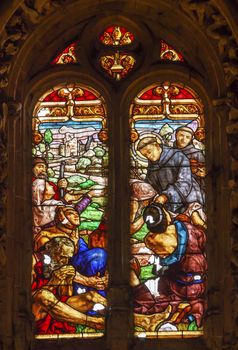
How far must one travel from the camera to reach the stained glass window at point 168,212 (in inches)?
782

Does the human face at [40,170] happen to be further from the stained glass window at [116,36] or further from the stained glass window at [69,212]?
the stained glass window at [116,36]

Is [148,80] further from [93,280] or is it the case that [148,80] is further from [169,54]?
[93,280]

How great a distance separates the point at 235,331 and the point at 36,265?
2.00 meters

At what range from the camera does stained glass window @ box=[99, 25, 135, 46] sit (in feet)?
68.0

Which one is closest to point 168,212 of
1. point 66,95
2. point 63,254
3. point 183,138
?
point 183,138

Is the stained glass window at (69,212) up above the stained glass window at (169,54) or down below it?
below

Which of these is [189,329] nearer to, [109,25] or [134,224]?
[134,224]

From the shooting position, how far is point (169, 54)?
67.8 feet

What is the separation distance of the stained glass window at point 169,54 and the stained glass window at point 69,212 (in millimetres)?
738

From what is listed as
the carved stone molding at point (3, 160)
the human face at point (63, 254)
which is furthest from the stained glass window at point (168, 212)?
the carved stone molding at point (3, 160)

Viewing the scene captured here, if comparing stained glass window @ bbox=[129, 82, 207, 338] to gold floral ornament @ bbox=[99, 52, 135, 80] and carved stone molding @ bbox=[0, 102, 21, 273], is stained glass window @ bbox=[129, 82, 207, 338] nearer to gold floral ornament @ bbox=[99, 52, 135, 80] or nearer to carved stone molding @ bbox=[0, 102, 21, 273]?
gold floral ornament @ bbox=[99, 52, 135, 80]

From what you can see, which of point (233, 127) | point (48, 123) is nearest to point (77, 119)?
point (48, 123)

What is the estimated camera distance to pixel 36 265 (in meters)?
20.0

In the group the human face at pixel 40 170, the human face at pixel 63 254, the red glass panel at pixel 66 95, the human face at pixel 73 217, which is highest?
the red glass panel at pixel 66 95
